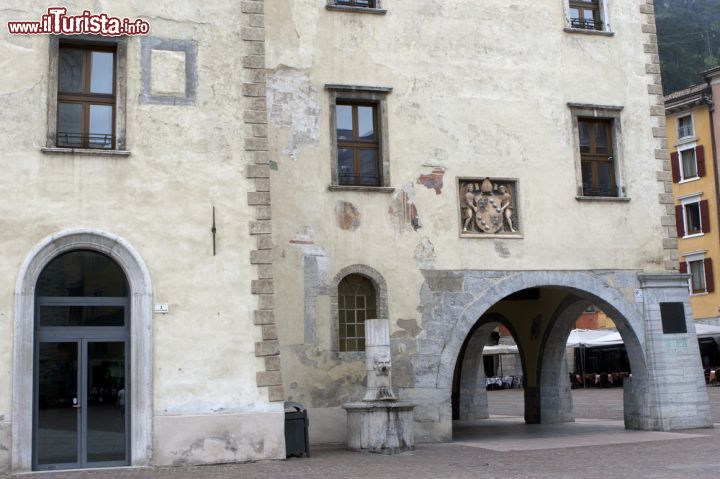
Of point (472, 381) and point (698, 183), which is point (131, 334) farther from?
point (698, 183)

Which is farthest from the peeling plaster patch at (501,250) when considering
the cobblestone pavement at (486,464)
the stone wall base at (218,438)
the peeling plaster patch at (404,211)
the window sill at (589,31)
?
the stone wall base at (218,438)

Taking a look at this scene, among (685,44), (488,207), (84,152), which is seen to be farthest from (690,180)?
(84,152)

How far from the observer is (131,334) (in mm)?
13367

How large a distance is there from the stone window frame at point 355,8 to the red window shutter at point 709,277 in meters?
28.4

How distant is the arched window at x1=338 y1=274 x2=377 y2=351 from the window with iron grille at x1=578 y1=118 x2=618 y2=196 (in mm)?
5028

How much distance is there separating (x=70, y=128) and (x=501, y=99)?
8358 mm

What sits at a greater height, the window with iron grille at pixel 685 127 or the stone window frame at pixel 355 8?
the window with iron grille at pixel 685 127

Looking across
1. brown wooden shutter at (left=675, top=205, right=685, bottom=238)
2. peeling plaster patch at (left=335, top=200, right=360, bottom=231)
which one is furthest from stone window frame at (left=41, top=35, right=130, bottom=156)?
brown wooden shutter at (left=675, top=205, right=685, bottom=238)

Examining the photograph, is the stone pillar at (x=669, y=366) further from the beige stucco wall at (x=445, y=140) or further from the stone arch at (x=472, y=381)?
the stone arch at (x=472, y=381)

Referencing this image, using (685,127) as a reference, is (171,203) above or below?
below

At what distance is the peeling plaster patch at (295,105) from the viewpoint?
16.7 metres

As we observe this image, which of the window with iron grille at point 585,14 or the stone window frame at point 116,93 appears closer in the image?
the stone window frame at point 116,93

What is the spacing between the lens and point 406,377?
16750 millimetres

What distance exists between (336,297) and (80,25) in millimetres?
6220
